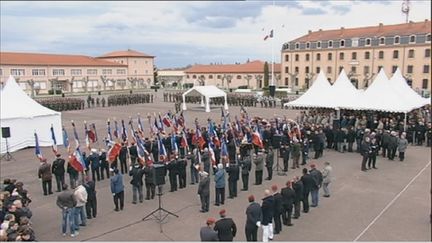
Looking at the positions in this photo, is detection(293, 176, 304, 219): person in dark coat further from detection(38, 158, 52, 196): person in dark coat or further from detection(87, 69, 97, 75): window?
detection(87, 69, 97, 75): window

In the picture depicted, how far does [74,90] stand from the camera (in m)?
66.9

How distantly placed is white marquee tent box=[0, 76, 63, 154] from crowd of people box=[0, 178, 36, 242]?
30.8 feet

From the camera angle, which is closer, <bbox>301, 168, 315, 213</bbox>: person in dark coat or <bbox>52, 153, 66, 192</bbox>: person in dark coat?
<bbox>301, 168, 315, 213</bbox>: person in dark coat

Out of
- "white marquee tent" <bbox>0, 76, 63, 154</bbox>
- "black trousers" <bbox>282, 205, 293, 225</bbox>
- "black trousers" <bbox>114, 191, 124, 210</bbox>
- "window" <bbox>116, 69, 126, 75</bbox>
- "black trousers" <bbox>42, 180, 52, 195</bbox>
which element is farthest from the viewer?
"window" <bbox>116, 69, 126, 75</bbox>

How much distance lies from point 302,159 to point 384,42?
165ft

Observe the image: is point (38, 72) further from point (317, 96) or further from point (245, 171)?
point (245, 171)

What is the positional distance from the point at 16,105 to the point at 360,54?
55.6 metres

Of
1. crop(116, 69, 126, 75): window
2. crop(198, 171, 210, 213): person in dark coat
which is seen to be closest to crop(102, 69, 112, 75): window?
crop(116, 69, 126, 75): window

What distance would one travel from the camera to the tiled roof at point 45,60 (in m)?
60.4

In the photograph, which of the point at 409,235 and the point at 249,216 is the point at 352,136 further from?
the point at 249,216

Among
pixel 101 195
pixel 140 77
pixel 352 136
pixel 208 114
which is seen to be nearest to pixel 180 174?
pixel 101 195

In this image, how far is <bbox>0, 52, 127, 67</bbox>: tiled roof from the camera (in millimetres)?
60406

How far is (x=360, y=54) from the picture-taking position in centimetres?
6056

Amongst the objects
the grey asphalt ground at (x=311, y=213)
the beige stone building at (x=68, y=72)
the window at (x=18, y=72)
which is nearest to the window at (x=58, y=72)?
the beige stone building at (x=68, y=72)
